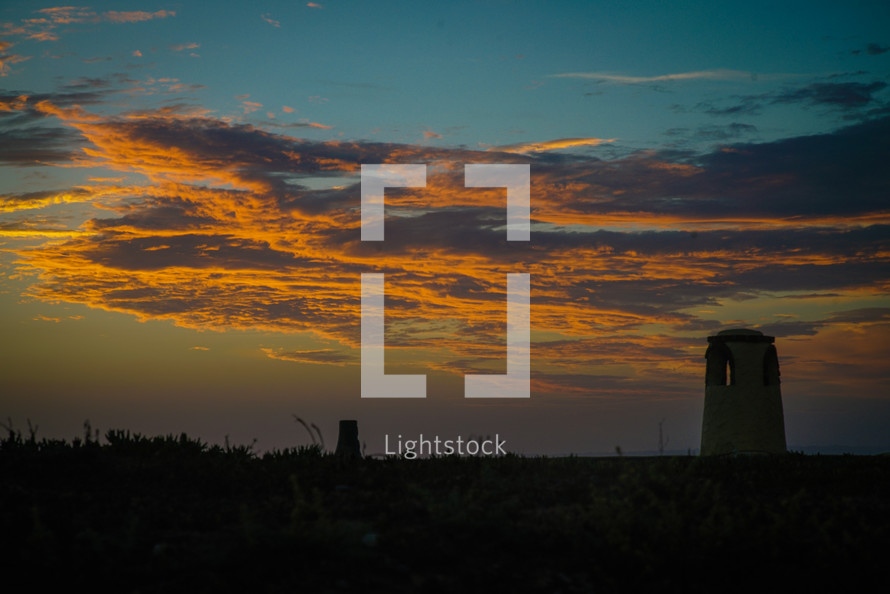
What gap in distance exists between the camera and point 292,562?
8500mm

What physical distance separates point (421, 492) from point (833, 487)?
8060 mm

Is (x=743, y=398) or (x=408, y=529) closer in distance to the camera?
(x=408, y=529)

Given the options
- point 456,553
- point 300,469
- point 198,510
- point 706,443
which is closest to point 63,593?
point 198,510

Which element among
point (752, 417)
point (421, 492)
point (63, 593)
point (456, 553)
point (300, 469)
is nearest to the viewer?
point (63, 593)

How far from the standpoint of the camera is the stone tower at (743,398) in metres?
21.6

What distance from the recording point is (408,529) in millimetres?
9844

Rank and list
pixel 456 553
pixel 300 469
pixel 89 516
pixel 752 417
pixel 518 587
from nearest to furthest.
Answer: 1. pixel 518 587
2. pixel 456 553
3. pixel 89 516
4. pixel 300 469
5. pixel 752 417

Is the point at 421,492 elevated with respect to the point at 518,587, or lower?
elevated

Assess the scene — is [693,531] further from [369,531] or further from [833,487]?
[833,487]

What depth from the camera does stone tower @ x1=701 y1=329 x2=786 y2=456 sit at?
70.8 ft

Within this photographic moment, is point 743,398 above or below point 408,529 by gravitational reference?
above

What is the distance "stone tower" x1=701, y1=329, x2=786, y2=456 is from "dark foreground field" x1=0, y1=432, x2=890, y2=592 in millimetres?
7664

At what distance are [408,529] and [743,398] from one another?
48.2ft

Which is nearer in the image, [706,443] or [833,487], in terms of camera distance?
[833,487]
